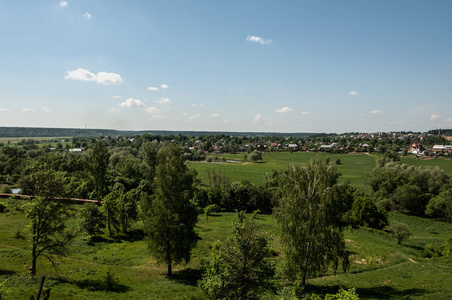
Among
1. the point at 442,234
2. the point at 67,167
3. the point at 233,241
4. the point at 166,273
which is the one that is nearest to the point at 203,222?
the point at 166,273

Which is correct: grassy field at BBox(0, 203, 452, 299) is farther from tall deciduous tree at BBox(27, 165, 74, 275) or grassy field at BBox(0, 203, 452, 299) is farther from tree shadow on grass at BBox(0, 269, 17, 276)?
tall deciduous tree at BBox(27, 165, 74, 275)

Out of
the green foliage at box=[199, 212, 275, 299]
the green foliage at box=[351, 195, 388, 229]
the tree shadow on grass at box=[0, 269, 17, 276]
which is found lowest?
the green foliage at box=[351, 195, 388, 229]

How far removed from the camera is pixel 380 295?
22016 mm

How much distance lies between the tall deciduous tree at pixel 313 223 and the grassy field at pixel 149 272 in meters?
4.15

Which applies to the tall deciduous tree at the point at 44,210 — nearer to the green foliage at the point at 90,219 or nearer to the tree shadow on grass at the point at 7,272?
the tree shadow on grass at the point at 7,272

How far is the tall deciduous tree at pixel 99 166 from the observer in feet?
178

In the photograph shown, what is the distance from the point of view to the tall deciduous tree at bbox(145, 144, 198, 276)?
81.7 ft

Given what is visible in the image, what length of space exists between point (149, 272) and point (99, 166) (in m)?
35.9

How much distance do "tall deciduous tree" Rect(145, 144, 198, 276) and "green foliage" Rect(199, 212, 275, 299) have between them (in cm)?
1087

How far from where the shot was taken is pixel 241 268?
13.9 metres

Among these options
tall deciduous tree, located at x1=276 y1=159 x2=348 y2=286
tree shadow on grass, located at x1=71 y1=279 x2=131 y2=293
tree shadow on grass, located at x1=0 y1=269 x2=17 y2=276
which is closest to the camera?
tall deciduous tree, located at x1=276 y1=159 x2=348 y2=286

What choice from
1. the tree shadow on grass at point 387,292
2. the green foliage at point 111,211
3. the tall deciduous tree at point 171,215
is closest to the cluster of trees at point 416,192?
the tree shadow on grass at point 387,292

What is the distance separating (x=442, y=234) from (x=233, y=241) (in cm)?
5615

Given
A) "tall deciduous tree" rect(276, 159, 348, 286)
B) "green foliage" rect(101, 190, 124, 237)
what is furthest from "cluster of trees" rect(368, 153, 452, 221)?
"green foliage" rect(101, 190, 124, 237)
